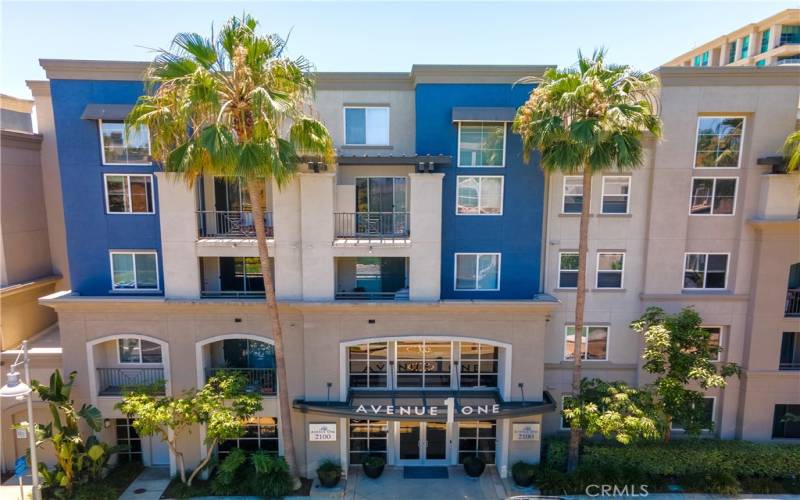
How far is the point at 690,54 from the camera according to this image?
4900 cm

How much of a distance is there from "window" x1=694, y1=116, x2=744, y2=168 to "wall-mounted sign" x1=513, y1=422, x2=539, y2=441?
485 inches

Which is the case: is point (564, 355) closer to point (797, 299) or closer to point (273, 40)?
point (797, 299)

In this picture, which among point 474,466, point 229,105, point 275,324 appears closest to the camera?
point 229,105

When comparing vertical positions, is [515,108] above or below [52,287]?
above

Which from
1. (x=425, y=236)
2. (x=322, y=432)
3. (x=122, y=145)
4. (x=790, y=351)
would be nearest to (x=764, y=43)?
(x=790, y=351)

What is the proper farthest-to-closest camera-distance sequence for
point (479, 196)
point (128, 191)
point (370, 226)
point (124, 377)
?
point (124, 377), point (370, 226), point (479, 196), point (128, 191)

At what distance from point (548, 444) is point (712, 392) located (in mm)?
7612

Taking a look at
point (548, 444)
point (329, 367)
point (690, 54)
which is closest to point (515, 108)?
point (329, 367)

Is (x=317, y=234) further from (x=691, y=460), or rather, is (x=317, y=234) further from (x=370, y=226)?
(x=691, y=460)

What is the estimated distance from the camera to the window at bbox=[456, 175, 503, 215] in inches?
636

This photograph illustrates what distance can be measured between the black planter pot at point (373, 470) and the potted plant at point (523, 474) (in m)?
5.20

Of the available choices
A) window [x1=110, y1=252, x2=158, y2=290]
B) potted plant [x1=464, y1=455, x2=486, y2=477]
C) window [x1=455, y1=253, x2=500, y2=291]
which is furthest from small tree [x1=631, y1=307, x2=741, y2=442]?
window [x1=110, y1=252, x2=158, y2=290]

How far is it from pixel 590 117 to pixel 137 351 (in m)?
19.4

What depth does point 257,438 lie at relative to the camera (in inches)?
675
